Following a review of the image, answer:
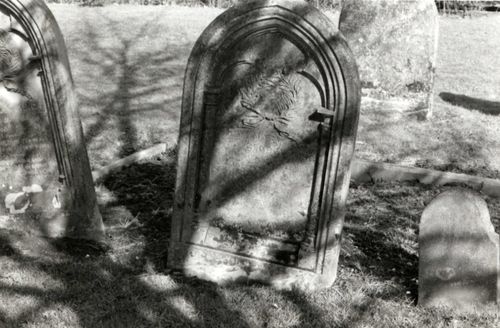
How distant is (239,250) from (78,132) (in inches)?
61.6

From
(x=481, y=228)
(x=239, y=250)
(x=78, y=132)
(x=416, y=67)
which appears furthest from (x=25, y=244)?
(x=416, y=67)

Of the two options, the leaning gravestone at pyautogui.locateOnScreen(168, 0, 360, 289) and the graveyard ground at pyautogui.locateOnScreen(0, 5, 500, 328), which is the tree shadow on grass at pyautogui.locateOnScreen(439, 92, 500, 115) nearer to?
the graveyard ground at pyautogui.locateOnScreen(0, 5, 500, 328)

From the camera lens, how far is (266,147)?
4.22 meters

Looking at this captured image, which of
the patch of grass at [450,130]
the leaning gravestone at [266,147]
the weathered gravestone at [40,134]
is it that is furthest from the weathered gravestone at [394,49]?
the weathered gravestone at [40,134]

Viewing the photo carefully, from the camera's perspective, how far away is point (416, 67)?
839cm

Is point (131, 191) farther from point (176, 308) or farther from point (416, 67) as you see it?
point (416, 67)

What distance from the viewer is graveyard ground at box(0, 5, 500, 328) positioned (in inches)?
152

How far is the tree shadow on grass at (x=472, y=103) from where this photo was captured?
30.2 ft

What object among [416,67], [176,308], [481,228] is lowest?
[176,308]

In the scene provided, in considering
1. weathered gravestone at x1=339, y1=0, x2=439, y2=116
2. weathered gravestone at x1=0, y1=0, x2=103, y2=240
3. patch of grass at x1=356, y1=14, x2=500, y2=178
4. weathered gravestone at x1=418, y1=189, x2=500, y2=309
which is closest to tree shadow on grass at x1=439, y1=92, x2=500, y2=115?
patch of grass at x1=356, y1=14, x2=500, y2=178

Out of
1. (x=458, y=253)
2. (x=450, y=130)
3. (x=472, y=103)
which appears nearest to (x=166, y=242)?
(x=458, y=253)

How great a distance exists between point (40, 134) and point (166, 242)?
134cm

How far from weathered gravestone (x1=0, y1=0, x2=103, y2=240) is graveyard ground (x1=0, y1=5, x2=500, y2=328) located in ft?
0.75

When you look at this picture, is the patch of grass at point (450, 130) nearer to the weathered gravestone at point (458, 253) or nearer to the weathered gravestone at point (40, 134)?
the weathered gravestone at point (458, 253)
